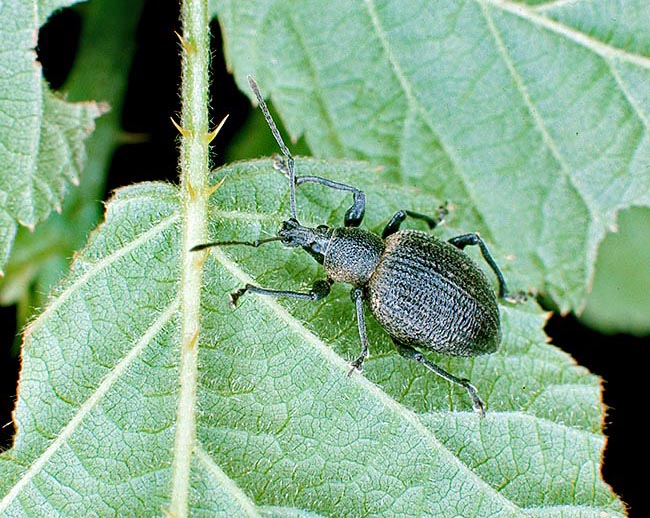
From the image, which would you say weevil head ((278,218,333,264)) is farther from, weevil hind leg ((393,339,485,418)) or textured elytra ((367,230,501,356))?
weevil hind leg ((393,339,485,418))

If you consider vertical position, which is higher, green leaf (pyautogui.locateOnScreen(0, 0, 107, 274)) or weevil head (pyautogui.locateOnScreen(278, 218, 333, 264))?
green leaf (pyautogui.locateOnScreen(0, 0, 107, 274))

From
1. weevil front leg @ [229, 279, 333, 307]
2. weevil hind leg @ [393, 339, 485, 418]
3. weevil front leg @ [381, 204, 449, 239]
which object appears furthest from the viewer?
weevil front leg @ [381, 204, 449, 239]

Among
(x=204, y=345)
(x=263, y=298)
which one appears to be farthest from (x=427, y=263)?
(x=204, y=345)

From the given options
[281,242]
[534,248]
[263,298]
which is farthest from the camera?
[534,248]

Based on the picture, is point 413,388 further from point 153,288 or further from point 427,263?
point 153,288

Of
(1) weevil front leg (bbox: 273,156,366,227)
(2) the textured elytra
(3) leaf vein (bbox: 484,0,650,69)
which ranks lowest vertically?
(2) the textured elytra

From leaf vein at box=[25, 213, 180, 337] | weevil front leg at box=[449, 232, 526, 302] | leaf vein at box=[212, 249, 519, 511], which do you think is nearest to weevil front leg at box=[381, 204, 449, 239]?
weevil front leg at box=[449, 232, 526, 302]

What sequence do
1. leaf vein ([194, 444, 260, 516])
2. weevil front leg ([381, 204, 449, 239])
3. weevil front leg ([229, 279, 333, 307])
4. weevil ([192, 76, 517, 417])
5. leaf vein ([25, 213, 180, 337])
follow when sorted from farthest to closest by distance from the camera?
weevil front leg ([381, 204, 449, 239]), weevil ([192, 76, 517, 417]), weevil front leg ([229, 279, 333, 307]), leaf vein ([25, 213, 180, 337]), leaf vein ([194, 444, 260, 516])
